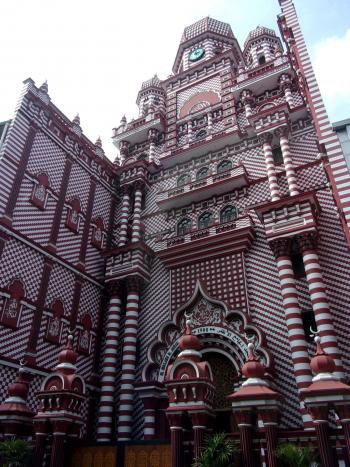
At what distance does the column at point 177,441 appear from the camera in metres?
9.67

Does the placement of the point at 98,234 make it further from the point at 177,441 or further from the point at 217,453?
the point at 217,453

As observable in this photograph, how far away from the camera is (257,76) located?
2306 centimetres

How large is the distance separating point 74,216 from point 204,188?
6202mm

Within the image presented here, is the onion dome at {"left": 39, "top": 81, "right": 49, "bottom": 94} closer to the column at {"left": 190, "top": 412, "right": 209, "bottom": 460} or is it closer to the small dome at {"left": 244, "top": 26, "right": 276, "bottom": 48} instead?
the small dome at {"left": 244, "top": 26, "right": 276, "bottom": 48}

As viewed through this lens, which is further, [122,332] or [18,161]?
[122,332]

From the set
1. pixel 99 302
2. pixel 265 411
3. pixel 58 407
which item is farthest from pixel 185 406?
pixel 99 302

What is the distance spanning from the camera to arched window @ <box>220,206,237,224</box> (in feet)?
62.2

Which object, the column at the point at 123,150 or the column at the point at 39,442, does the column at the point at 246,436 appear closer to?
the column at the point at 39,442

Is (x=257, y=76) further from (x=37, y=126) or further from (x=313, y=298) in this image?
(x=313, y=298)

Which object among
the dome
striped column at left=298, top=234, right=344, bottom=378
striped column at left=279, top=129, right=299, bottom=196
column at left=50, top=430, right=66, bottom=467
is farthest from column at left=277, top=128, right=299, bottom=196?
the dome

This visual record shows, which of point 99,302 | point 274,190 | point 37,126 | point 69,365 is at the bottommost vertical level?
point 69,365

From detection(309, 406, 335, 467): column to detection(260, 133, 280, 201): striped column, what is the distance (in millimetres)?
9806

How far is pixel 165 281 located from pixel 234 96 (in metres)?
11.7

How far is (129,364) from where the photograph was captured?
17016 millimetres
